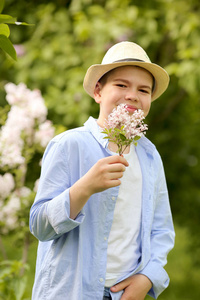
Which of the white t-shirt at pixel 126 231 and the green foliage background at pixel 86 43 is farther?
the green foliage background at pixel 86 43

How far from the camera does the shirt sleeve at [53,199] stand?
1686 mm

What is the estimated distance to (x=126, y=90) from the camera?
1.92 meters

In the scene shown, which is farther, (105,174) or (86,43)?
(86,43)

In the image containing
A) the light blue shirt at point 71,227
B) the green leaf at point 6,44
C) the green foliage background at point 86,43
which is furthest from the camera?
the green foliage background at point 86,43

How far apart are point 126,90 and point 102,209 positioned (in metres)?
0.48

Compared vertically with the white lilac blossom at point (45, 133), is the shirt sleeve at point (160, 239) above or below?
below

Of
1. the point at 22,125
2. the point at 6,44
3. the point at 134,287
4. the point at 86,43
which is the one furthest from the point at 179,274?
the point at 6,44

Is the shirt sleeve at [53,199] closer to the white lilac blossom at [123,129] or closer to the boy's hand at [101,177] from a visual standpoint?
the boy's hand at [101,177]

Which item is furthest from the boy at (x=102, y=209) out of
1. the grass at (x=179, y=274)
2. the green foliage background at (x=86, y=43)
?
the grass at (x=179, y=274)

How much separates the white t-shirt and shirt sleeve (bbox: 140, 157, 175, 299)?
0.12m

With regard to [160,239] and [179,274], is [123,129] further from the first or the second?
[179,274]

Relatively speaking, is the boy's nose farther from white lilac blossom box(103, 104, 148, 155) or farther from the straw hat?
white lilac blossom box(103, 104, 148, 155)

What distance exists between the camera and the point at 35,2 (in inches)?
→ 201

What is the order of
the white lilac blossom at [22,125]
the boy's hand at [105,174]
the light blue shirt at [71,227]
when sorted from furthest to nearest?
the white lilac blossom at [22,125]
the light blue shirt at [71,227]
the boy's hand at [105,174]
